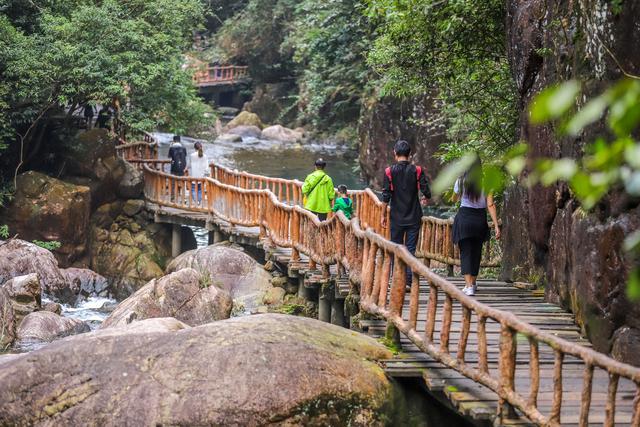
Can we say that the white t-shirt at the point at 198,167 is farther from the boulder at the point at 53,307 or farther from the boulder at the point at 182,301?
the boulder at the point at 182,301

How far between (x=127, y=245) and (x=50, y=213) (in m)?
2.55

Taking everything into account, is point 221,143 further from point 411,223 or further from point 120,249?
point 411,223

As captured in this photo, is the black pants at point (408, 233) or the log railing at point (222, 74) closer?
the black pants at point (408, 233)

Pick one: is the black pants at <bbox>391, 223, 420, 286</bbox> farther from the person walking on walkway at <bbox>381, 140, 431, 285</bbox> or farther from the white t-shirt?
the white t-shirt

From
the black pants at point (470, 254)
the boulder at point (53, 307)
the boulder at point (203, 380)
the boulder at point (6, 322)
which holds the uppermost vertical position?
the black pants at point (470, 254)

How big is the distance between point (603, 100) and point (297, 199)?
18876 mm

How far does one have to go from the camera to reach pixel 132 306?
1611cm

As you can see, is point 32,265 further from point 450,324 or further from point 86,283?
point 450,324

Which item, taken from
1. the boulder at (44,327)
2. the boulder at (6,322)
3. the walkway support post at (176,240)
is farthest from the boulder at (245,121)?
the boulder at (6,322)

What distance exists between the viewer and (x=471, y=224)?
1100 centimetres

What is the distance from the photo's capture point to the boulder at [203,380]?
802 centimetres

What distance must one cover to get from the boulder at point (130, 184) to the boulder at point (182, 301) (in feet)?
30.0

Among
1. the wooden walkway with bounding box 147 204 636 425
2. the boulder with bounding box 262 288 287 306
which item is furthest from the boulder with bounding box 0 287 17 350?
the wooden walkway with bounding box 147 204 636 425

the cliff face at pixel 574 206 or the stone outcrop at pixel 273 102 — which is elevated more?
the stone outcrop at pixel 273 102
